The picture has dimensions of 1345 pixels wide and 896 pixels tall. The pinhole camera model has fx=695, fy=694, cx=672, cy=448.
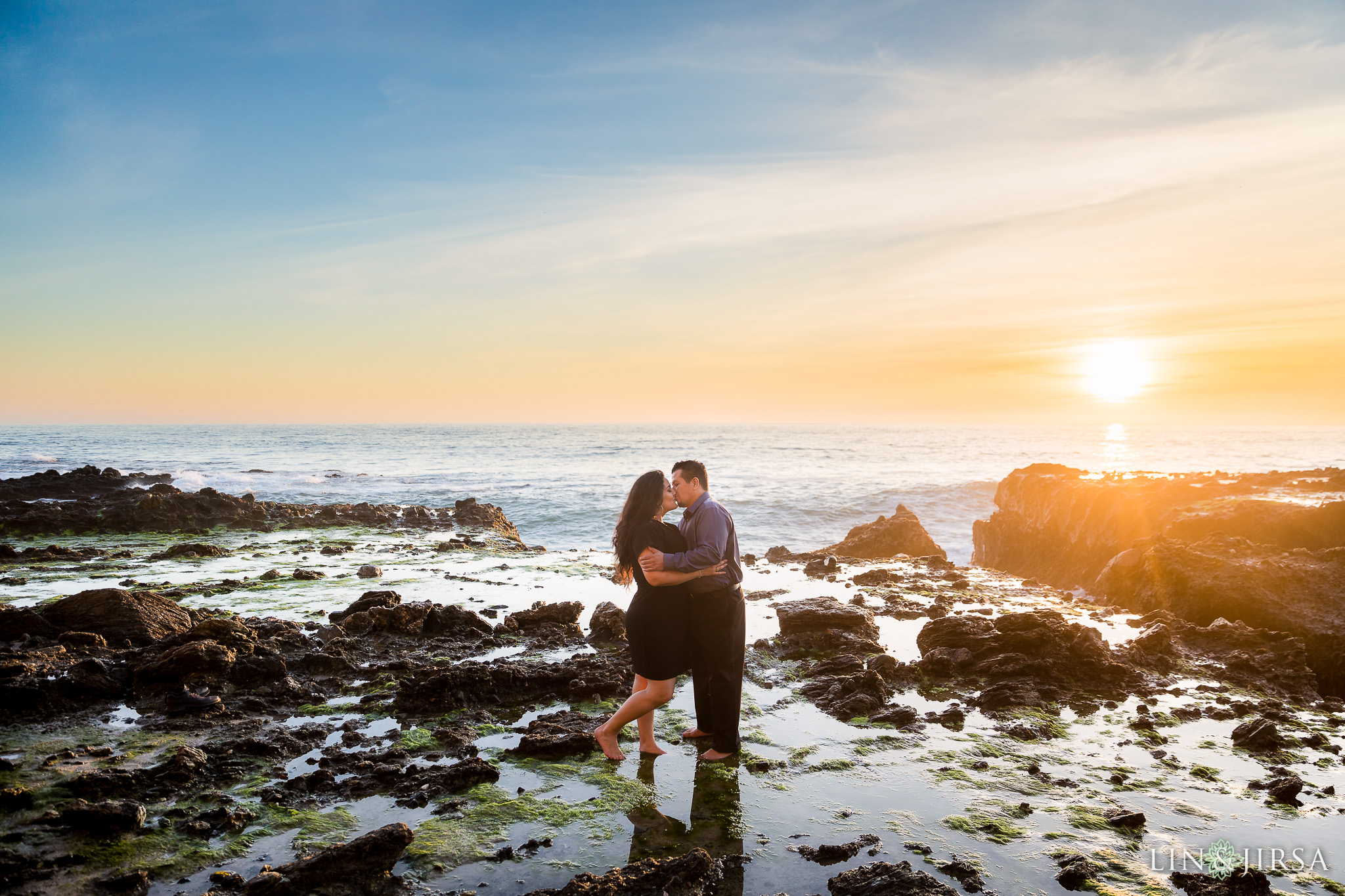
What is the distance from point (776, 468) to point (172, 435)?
9775 cm

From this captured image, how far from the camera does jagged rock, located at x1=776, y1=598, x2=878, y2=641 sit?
9266 mm

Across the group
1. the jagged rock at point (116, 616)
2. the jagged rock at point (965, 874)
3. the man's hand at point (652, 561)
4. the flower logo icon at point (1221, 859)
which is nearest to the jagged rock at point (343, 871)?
the man's hand at point (652, 561)

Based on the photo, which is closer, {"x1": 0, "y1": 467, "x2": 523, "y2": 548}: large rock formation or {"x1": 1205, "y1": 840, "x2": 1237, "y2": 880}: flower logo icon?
{"x1": 1205, "y1": 840, "x2": 1237, "y2": 880}: flower logo icon

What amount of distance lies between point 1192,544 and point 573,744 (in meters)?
10.3

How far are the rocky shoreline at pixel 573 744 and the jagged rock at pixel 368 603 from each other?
2.2 inches

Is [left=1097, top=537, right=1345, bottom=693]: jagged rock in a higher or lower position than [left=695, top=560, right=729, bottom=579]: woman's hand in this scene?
lower

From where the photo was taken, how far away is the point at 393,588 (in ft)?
40.3

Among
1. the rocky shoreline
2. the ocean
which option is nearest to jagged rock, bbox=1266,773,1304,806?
the rocky shoreline

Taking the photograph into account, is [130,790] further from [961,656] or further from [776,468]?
[776,468]

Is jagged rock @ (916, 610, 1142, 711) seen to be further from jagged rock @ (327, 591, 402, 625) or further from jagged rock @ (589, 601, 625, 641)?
jagged rock @ (327, 591, 402, 625)

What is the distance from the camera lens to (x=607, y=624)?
371 inches

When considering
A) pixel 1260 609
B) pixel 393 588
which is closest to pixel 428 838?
pixel 393 588

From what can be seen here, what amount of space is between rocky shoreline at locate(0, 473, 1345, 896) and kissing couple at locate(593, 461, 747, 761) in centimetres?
44

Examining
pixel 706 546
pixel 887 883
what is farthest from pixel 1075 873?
pixel 706 546
